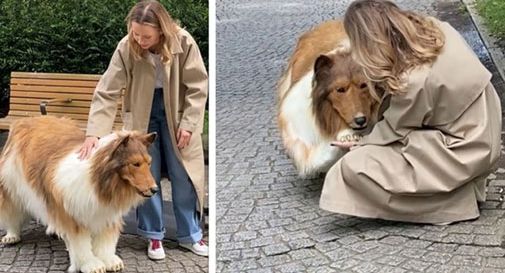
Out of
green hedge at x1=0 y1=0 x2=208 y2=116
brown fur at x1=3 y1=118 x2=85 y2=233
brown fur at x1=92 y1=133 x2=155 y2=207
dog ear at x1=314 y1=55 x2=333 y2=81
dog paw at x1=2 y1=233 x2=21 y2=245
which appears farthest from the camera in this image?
green hedge at x1=0 y1=0 x2=208 y2=116

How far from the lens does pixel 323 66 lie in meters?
3.08

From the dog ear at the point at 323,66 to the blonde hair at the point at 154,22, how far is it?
637mm

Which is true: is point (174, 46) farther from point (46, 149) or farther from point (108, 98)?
point (46, 149)

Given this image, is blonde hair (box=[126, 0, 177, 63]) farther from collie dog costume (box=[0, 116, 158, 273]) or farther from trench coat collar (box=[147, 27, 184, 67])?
collie dog costume (box=[0, 116, 158, 273])

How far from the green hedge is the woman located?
57 centimetres

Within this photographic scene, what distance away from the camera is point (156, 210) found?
3.21 metres

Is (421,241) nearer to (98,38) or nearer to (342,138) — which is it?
(342,138)

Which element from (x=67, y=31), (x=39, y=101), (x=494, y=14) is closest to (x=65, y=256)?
(x=39, y=101)

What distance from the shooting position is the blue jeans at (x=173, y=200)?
3.10 meters

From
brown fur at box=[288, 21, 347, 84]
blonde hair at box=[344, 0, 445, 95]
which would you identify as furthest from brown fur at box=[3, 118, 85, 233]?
blonde hair at box=[344, 0, 445, 95]

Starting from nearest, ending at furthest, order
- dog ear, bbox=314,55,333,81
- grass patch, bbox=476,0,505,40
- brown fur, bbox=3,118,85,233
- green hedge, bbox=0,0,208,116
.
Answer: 1. brown fur, bbox=3,118,85,233
2. dog ear, bbox=314,55,333,81
3. green hedge, bbox=0,0,208,116
4. grass patch, bbox=476,0,505,40

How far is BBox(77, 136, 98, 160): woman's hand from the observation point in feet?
9.25

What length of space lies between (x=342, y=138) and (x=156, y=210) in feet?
2.95

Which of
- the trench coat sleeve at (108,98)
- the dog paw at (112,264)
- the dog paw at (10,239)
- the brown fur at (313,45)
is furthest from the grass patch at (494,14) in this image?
the dog paw at (10,239)
